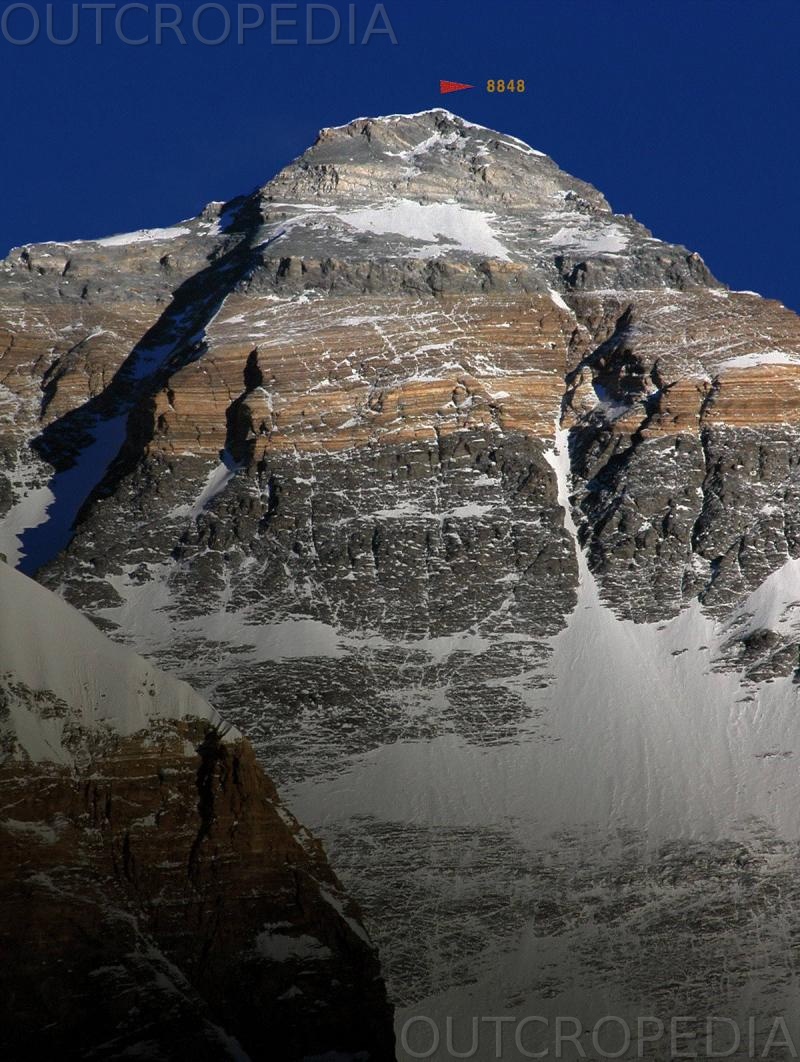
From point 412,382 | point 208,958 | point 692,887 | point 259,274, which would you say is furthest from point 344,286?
point 208,958

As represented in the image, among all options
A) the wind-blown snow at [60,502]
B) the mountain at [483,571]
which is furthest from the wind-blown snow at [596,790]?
the wind-blown snow at [60,502]

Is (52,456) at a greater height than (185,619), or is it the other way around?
(52,456)

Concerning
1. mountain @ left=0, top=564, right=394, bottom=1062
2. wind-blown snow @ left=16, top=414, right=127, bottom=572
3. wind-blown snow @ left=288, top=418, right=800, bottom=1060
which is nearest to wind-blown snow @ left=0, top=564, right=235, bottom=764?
mountain @ left=0, top=564, right=394, bottom=1062

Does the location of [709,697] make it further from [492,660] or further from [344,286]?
[344,286]

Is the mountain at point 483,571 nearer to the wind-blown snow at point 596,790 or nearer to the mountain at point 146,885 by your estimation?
the wind-blown snow at point 596,790

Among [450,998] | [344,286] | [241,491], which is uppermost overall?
[344,286]

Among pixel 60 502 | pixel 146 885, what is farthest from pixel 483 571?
pixel 146 885

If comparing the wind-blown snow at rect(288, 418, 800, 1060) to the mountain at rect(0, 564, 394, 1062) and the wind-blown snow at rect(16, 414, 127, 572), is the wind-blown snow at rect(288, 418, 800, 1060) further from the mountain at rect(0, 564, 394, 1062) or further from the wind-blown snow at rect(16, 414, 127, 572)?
the wind-blown snow at rect(16, 414, 127, 572)
